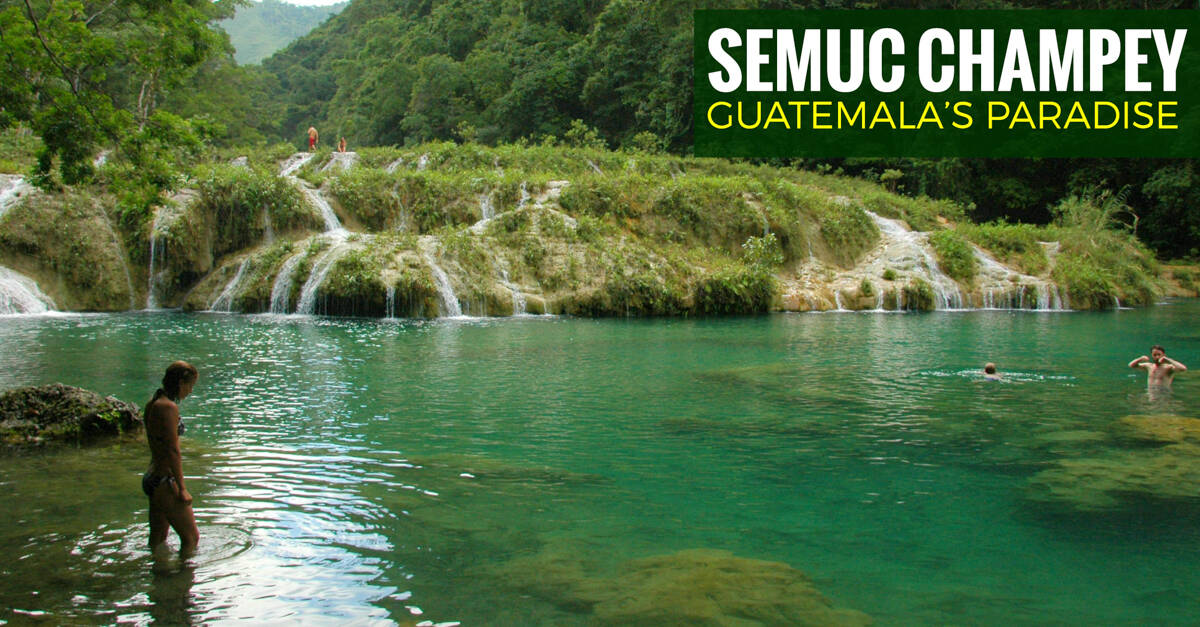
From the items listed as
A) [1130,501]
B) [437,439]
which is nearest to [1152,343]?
[1130,501]

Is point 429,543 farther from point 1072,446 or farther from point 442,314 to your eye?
point 442,314

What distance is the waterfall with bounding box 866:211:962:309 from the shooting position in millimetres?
29219

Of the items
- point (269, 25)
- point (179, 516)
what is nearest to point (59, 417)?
point (179, 516)

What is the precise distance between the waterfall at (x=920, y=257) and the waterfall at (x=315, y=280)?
1917 centimetres

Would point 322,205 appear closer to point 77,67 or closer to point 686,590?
point 77,67

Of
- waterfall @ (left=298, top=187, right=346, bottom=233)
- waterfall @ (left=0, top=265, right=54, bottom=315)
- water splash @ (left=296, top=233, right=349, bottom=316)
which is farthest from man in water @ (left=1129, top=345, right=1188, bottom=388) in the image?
waterfall @ (left=0, top=265, right=54, bottom=315)

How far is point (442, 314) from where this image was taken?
23875 mm

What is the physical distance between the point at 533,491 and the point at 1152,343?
56.1 feet

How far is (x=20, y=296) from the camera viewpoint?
23375 mm

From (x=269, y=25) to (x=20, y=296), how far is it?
176303 millimetres

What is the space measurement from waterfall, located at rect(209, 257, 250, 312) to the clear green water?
29.7ft

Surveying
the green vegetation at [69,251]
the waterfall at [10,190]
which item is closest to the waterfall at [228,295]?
the green vegetation at [69,251]

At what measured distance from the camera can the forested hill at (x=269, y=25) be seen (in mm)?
164250

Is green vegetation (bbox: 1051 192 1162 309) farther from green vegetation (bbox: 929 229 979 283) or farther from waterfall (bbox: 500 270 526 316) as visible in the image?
waterfall (bbox: 500 270 526 316)
